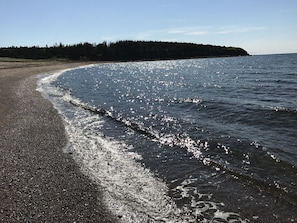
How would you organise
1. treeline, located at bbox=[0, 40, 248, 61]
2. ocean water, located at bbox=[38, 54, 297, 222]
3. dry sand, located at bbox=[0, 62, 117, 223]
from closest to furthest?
dry sand, located at bbox=[0, 62, 117, 223] → ocean water, located at bbox=[38, 54, 297, 222] → treeline, located at bbox=[0, 40, 248, 61]

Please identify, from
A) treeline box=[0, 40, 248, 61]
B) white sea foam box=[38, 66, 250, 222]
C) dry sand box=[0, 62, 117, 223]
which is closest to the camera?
dry sand box=[0, 62, 117, 223]

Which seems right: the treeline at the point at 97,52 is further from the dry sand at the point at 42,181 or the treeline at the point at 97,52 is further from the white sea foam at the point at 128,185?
the white sea foam at the point at 128,185

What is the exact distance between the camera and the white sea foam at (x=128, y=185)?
911 cm

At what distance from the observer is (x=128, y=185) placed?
36.9ft

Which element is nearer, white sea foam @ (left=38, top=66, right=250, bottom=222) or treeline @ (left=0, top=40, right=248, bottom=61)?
white sea foam @ (left=38, top=66, right=250, bottom=222)

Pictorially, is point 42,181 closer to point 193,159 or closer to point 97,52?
point 193,159

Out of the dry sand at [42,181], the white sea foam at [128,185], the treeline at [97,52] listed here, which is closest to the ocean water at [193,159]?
the white sea foam at [128,185]

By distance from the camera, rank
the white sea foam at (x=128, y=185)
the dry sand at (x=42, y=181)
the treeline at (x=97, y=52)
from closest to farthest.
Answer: the dry sand at (x=42, y=181)
the white sea foam at (x=128, y=185)
the treeline at (x=97, y=52)

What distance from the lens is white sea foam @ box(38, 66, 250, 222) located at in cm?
911

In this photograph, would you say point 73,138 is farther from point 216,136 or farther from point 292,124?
point 292,124

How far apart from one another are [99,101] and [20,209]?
919 inches

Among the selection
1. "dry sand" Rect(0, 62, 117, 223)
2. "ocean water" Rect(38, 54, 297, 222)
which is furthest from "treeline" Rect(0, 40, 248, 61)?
"dry sand" Rect(0, 62, 117, 223)

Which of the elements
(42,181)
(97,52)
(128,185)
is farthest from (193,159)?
(97,52)

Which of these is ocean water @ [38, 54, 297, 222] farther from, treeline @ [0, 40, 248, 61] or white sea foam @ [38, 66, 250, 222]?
treeline @ [0, 40, 248, 61]
